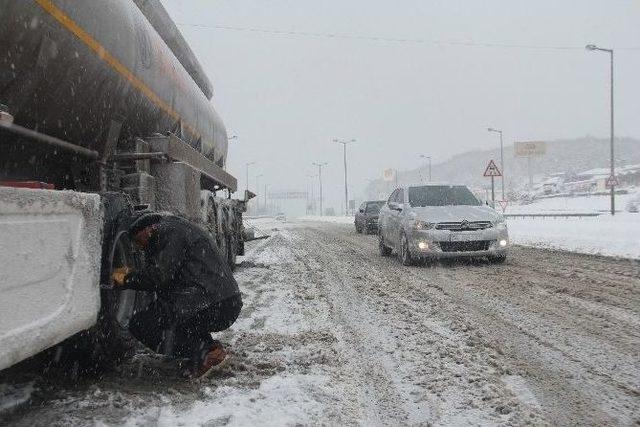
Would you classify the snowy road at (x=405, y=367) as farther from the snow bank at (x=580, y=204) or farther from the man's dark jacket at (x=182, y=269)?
the snow bank at (x=580, y=204)

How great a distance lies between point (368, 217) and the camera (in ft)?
78.4

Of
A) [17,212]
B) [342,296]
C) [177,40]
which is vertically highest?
[177,40]

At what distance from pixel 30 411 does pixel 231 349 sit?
5.21 ft

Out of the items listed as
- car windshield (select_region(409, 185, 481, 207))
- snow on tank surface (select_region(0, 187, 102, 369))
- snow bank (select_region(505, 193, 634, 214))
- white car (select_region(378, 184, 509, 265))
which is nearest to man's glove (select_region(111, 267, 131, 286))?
snow on tank surface (select_region(0, 187, 102, 369))

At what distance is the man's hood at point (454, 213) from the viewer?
9.61 m

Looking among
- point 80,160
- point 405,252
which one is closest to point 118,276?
point 80,160

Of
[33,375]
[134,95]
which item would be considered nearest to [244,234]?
[134,95]

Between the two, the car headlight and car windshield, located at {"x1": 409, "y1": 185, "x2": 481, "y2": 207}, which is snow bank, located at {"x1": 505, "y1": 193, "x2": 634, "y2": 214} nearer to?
car windshield, located at {"x1": 409, "y1": 185, "x2": 481, "y2": 207}

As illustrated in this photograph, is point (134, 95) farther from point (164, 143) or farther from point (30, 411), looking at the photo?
point (30, 411)

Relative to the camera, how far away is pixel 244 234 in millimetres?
11906

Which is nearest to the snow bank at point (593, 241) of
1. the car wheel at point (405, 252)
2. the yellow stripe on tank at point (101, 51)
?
the car wheel at point (405, 252)

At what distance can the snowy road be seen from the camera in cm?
303

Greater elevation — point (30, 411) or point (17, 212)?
point (17, 212)

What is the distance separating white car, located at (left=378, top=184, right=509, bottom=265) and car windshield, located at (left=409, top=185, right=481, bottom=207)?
0.06 ft
